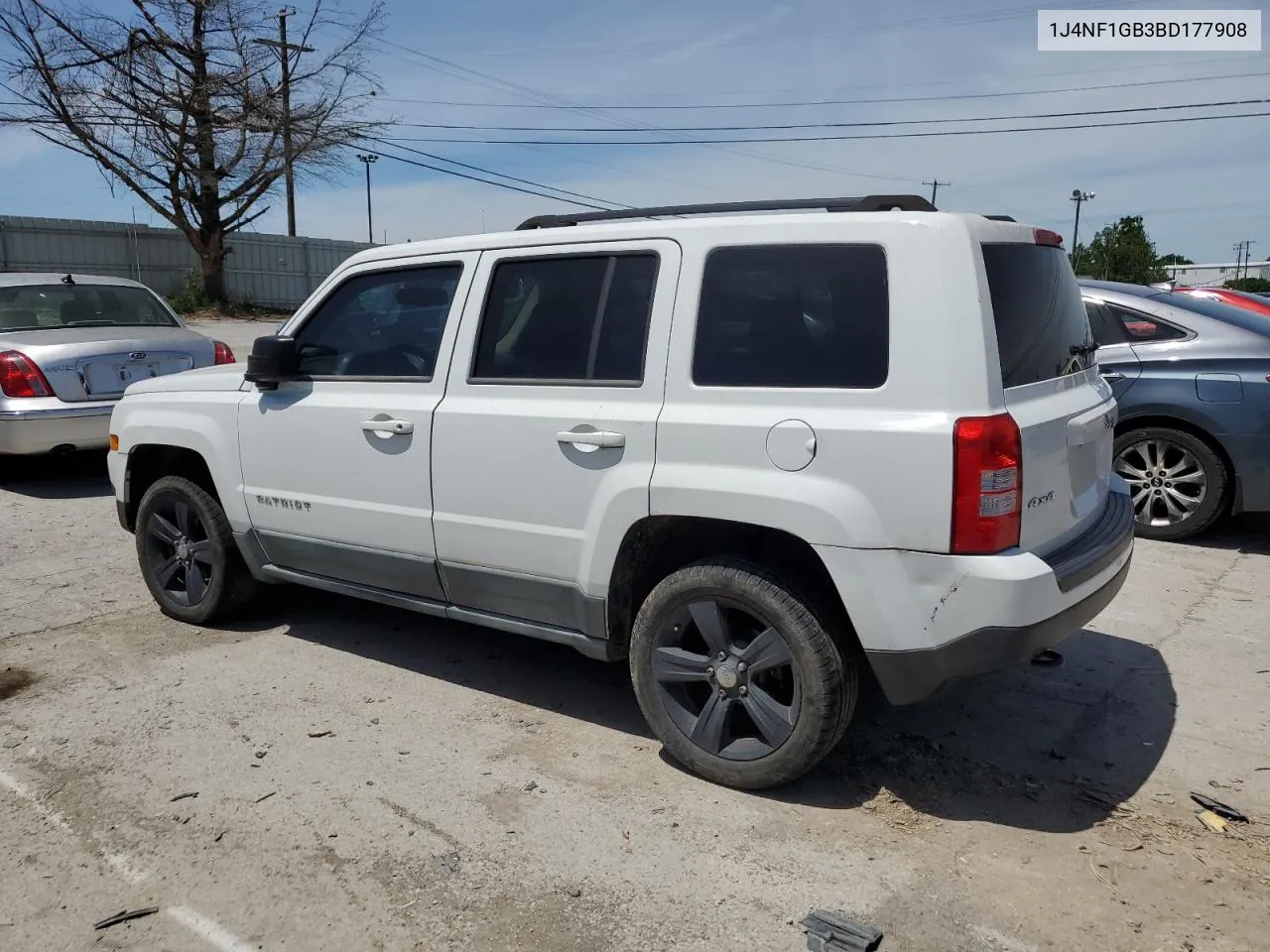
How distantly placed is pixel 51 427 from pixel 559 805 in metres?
6.26

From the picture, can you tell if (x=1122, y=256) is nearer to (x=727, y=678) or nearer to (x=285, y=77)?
(x=285, y=77)

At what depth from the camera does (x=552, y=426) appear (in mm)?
3760

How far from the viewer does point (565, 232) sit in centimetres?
394

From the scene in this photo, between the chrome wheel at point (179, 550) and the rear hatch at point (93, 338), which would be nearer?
the chrome wheel at point (179, 550)

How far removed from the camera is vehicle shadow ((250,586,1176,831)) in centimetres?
354

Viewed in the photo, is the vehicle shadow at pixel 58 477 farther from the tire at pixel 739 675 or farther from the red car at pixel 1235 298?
the red car at pixel 1235 298

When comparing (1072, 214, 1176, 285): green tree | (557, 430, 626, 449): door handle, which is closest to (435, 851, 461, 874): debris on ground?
(557, 430, 626, 449): door handle

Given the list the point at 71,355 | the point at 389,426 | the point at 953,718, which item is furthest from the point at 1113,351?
the point at 71,355

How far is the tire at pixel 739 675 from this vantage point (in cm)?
335

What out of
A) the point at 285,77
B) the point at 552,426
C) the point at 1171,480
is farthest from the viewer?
the point at 285,77

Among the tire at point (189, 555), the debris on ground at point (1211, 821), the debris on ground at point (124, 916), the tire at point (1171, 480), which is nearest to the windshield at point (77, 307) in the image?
the tire at point (189, 555)

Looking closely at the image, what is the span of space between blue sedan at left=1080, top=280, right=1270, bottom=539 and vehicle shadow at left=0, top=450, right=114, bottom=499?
7770 millimetres

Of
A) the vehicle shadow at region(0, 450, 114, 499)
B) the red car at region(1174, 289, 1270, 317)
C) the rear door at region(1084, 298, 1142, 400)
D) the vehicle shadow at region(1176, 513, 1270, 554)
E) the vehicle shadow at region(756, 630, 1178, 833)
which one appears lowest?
the vehicle shadow at region(756, 630, 1178, 833)

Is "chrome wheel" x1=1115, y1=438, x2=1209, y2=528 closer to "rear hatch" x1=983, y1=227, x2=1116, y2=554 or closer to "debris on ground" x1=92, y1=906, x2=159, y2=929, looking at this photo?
"rear hatch" x1=983, y1=227, x2=1116, y2=554
